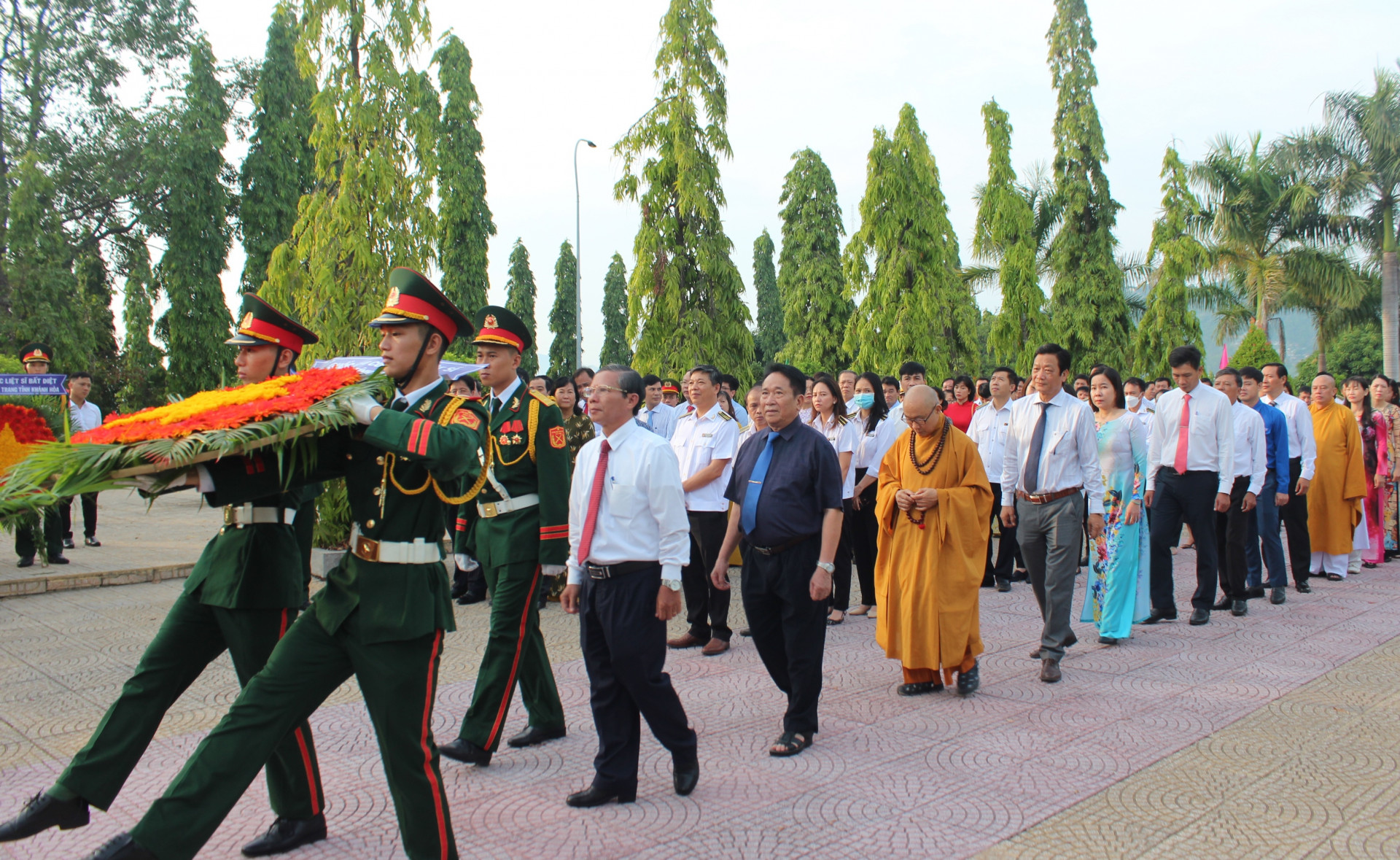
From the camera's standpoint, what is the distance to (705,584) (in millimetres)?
7129

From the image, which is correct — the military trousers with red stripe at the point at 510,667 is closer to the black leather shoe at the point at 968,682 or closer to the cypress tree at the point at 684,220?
the black leather shoe at the point at 968,682

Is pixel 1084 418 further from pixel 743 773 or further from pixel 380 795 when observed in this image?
pixel 380 795

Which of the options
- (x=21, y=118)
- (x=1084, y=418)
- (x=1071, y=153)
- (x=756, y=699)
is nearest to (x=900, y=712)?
(x=756, y=699)

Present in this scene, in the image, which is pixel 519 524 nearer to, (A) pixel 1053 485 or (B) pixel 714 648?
(B) pixel 714 648

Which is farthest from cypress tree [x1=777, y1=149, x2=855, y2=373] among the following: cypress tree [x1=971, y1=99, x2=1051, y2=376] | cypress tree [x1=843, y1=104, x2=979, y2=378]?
cypress tree [x1=843, y1=104, x2=979, y2=378]

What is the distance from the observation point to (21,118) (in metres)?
25.9

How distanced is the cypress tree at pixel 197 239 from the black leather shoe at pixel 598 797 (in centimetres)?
2766

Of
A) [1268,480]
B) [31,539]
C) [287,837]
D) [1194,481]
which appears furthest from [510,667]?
[1268,480]

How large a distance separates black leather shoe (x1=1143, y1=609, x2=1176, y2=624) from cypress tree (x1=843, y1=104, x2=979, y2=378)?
1265 cm

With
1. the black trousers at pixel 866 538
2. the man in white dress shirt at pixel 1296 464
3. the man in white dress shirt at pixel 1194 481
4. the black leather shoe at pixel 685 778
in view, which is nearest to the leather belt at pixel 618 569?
the black leather shoe at pixel 685 778

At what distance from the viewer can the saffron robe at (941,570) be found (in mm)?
5672

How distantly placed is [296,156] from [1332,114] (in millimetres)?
33109

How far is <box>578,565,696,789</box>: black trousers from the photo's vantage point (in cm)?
400

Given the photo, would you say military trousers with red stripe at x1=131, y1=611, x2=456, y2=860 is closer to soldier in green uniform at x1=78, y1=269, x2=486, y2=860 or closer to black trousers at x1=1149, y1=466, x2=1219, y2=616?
soldier in green uniform at x1=78, y1=269, x2=486, y2=860
